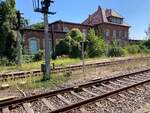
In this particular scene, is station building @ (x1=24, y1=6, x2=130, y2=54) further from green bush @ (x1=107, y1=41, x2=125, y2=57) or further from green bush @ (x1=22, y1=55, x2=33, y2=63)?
green bush @ (x1=107, y1=41, x2=125, y2=57)

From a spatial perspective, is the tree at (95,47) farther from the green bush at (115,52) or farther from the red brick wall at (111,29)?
the red brick wall at (111,29)

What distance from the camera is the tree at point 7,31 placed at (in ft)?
80.3

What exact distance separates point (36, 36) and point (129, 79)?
27.3 meters

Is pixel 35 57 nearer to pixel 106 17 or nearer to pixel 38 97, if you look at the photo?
pixel 38 97

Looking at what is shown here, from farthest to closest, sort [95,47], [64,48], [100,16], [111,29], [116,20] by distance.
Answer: [116,20] < [111,29] < [100,16] < [95,47] < [64,48]

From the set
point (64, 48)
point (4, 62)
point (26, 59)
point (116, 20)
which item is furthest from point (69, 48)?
point (116, 20)

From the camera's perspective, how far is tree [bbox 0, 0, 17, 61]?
24.5 meters

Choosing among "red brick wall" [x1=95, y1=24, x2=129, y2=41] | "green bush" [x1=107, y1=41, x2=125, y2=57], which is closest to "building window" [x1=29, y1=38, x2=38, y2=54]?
"green bush" [x1=107, y1=41, x2=125, y2=57]

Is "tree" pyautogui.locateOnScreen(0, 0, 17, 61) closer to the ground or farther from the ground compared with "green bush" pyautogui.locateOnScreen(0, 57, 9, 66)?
farther from the ground

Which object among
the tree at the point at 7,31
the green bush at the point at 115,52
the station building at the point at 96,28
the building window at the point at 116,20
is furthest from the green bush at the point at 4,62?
the building window at the point at 116,20

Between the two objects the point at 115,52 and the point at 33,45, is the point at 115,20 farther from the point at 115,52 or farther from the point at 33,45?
the point at 33,45

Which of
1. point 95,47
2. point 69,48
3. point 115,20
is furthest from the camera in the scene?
point 115,20

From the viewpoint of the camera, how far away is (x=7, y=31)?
970 inches

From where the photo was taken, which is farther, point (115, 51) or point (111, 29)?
point (111, 29)
